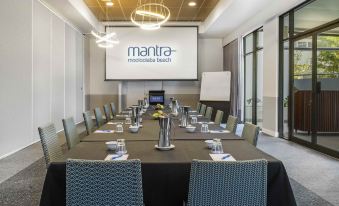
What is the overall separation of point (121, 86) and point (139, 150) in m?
10.4

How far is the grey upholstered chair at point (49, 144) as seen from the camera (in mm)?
3095

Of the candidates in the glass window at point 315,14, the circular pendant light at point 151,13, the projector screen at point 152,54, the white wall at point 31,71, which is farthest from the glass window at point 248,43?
the white wall at point 31,71

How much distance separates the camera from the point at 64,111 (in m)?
9.91

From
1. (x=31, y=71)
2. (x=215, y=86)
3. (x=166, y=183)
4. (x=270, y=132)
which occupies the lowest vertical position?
(x=270, y=132)

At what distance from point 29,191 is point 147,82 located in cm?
969

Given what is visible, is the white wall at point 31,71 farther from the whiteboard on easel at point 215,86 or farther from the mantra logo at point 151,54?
the whiteboard on easel at point 215,86

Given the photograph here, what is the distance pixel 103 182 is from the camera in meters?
1.85

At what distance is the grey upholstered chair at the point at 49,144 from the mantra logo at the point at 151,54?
9246 millimetres

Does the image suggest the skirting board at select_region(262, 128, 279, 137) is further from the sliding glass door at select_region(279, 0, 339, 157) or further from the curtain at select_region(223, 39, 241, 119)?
the curtain at select_region(223, 39, 241, 119)

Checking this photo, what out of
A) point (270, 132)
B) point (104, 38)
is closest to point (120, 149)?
point (104, 38)

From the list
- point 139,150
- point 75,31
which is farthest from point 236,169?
point 75,31

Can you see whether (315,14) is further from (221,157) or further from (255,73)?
(221,157)

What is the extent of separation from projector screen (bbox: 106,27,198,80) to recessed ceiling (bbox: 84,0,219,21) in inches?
22.9

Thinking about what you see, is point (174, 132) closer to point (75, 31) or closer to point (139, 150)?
point (139, 150)
